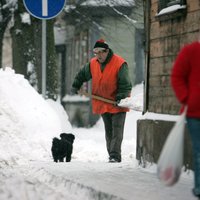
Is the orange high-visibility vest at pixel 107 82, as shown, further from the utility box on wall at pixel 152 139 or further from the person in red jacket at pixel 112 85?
the utility box on wall at pixel 152 139

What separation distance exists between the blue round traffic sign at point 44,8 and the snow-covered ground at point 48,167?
1767mm

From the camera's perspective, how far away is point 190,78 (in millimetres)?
6031

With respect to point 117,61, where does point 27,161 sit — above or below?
below

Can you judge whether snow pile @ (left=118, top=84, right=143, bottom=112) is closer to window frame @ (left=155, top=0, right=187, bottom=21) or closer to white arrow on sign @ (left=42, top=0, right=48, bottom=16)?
window frame @ (left=155, top=0, right=187, bottom=21)

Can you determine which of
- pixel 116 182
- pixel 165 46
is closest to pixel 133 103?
pixel 165 46

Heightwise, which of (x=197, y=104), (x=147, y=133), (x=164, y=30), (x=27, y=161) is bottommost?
(x=27, y=161)

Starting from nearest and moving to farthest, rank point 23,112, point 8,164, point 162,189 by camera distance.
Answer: point 162,189
point 8,164
point 23,112

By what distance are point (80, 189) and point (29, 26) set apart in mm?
12640

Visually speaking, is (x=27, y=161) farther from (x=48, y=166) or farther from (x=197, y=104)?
(x=197, y=104)

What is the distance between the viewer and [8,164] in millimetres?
10516

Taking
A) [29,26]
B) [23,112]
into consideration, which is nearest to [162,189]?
[23,112]

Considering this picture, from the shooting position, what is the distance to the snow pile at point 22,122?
39.7ft

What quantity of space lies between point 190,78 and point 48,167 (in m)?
3.40

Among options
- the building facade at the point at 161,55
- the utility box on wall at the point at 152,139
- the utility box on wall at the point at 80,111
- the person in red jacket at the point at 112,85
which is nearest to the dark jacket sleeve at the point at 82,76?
the person in red jacket at the point at 112,85
